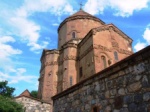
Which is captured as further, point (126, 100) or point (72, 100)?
point (72, 100)

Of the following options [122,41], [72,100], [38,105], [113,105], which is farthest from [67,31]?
[113,105]

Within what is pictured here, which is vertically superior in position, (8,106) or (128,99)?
(8,106)

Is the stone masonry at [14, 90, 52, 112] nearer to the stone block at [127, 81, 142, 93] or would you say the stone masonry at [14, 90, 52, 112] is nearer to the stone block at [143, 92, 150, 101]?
the stone block at [127, 81, 142, 93]

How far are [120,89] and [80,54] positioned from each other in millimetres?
17928

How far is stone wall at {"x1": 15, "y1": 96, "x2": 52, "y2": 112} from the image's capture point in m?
18.2

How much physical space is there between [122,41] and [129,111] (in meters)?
18.8

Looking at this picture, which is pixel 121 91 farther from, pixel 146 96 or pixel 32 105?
pixel 32 105

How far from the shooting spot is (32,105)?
18.6 metres

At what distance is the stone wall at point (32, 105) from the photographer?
18.2 metres

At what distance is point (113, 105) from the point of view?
4270 mm

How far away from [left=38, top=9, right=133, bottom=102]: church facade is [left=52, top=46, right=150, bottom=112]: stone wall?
1225 cm

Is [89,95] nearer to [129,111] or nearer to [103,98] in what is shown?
[103,98]

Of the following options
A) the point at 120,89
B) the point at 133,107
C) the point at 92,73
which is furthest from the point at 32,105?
the point at 133,107

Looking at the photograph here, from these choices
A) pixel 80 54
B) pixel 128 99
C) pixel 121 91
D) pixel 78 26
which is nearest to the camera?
pixel 128 99
